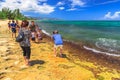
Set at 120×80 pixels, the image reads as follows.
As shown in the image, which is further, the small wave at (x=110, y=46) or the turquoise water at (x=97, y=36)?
the turquoise water at (x=97, y=36)

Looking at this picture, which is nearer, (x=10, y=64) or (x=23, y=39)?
(x=23, y=39)

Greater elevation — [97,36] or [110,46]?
[110,46]

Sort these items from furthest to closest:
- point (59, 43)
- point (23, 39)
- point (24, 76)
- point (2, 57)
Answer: point (59, 43), point (2, 57), point (23, 39), point (24, 76)

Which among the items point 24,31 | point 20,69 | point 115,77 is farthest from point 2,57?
point 115,77

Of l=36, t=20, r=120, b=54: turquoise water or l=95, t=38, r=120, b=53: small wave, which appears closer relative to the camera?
l=95, t=38, r=120, b=53: small wave

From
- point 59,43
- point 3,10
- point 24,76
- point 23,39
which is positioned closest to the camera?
point 24,76

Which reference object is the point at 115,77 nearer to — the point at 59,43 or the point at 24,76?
the point at 59,43

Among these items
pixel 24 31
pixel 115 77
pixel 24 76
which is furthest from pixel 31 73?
pixel 115 77

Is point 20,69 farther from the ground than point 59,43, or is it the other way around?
point 59,43

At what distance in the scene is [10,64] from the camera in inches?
409

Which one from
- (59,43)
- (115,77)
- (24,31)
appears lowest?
(115,77)

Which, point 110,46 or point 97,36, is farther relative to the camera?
point 97,36

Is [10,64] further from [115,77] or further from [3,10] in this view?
[3,10]

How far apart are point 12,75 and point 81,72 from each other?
376cm
